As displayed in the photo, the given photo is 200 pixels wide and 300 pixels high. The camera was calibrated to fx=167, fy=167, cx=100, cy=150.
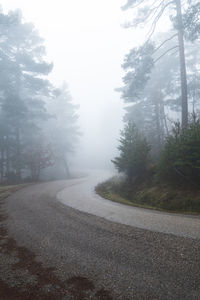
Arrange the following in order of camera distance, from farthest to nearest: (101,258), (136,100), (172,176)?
1. (136,100)
2. (172,176)
3. (101,258)

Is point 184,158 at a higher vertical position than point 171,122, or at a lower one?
lower

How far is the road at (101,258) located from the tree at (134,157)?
5368mm

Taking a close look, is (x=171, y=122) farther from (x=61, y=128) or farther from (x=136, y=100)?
(x=61, y=128)

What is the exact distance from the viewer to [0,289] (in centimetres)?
268

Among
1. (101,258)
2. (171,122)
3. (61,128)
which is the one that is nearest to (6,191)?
(101,258)

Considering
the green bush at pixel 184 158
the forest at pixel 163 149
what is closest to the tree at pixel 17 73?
the forest at pixel 163 149

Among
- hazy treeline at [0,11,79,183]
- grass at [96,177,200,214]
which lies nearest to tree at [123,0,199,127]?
grass at [96,177,200,214]

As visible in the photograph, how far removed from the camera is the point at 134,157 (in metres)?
11.1

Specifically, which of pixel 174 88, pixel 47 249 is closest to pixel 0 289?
pixel 47 249

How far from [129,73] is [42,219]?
12.7 m

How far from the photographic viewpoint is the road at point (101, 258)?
2568 mm

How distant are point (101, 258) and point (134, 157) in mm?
8201

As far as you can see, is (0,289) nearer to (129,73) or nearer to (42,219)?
(42,219)

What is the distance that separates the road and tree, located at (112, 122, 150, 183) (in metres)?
5.37
